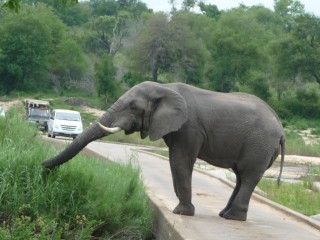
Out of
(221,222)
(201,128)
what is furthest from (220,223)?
(201,128)

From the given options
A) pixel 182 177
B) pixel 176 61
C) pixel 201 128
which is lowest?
pixel 176 61

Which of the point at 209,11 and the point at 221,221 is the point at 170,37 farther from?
the point at 221,221

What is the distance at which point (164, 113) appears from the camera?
1120 cm

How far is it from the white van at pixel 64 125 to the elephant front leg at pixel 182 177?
91.0ft

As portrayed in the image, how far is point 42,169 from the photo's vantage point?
10.6 meters

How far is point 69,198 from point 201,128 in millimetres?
2153

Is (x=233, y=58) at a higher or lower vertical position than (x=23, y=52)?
higher

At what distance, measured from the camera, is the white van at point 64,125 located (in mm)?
39656

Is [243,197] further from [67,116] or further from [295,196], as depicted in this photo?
[67,116]

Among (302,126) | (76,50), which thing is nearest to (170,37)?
(76,50)

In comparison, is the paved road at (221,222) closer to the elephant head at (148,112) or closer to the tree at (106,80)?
the elephant head at (148,112)

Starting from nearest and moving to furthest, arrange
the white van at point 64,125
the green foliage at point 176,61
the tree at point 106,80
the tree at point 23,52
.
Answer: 1. the white van at point 64,125
2. the tree at point 106,80
3. the green foliage at point 176,61
4. the tree at point 23,52

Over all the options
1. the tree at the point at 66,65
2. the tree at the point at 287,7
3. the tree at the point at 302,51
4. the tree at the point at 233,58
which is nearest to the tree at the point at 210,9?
the tree at the point at 287,7

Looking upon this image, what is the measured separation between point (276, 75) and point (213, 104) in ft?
202
